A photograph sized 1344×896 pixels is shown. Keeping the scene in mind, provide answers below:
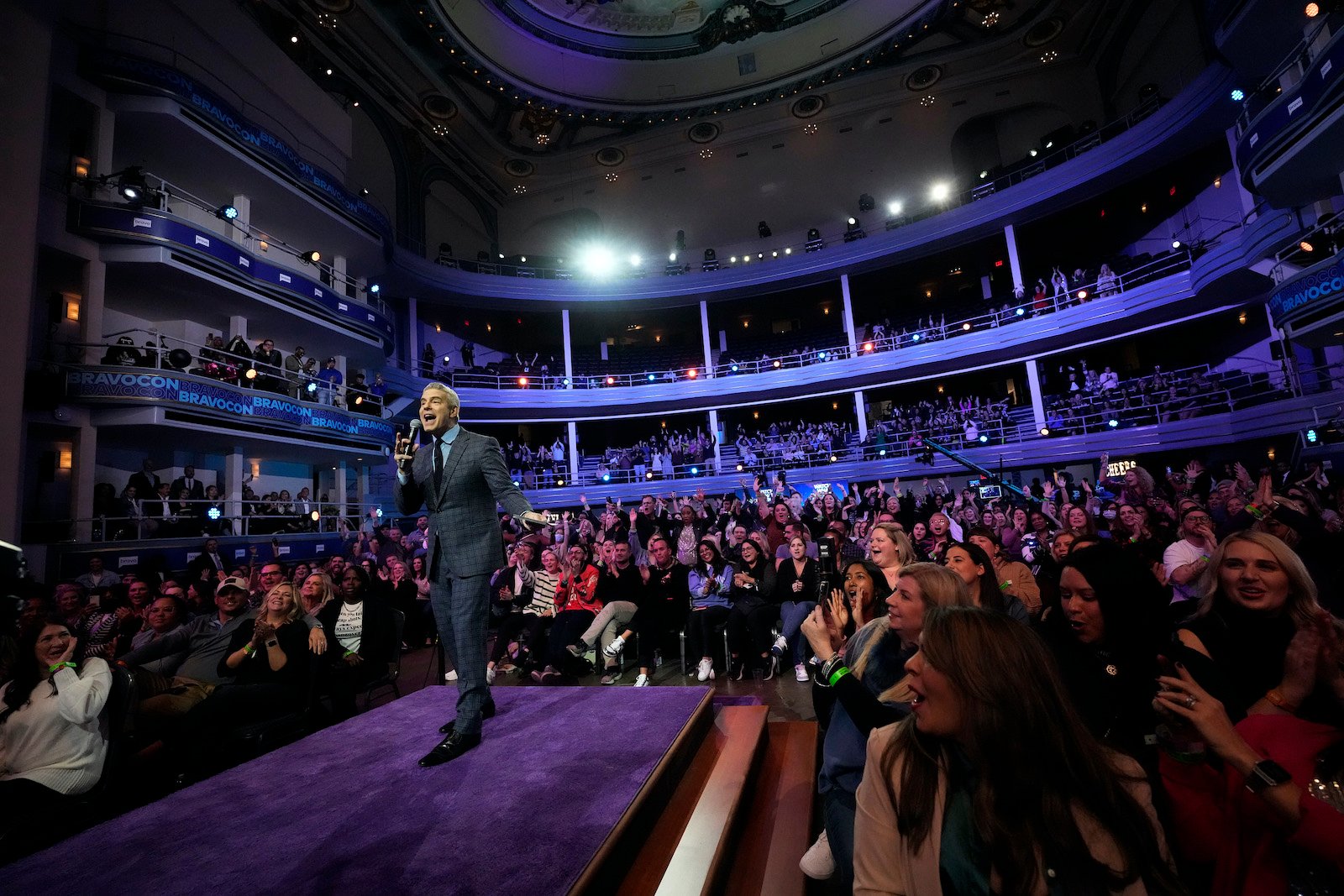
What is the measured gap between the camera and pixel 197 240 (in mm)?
10586

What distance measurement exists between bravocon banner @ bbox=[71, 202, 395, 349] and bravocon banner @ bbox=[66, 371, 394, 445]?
2.41 meters

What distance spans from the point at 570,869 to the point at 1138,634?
1.96m

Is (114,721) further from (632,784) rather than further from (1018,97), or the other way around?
(1018,97)

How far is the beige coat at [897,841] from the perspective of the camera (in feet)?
3.87

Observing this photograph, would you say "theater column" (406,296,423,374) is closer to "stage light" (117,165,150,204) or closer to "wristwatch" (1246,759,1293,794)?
"stage light" (117,165,150,204)

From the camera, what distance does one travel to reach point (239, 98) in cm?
1277

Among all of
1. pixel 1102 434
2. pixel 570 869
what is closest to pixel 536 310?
pixel 1102 434

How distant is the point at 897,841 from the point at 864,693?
0.72m

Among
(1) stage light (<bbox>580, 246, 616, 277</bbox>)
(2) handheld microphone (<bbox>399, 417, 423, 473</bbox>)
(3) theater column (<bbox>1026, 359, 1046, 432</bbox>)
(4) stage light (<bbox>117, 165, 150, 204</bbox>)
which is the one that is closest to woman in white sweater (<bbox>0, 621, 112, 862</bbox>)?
(2) handheld microphone (<bbox>399, 417, 423, 473</bbox>)

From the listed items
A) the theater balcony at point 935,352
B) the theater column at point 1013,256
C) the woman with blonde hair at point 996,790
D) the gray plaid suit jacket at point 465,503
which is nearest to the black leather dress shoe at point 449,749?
the gray plaid suit jacket at point 465,503

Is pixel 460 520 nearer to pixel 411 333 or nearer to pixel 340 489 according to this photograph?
pixel 340 489


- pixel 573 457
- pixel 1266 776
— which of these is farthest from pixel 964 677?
pixel 573 457

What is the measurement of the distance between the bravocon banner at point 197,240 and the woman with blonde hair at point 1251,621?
1372cm

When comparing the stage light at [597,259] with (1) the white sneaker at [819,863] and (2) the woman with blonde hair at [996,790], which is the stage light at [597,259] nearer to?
(1) the white sneaker at [819,863]
